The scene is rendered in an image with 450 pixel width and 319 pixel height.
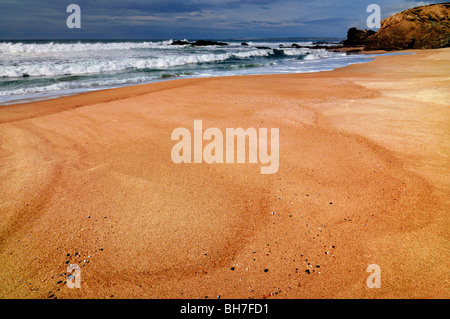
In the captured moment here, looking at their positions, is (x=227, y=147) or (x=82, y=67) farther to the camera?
(x=82, y=67)

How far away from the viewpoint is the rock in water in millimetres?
22422

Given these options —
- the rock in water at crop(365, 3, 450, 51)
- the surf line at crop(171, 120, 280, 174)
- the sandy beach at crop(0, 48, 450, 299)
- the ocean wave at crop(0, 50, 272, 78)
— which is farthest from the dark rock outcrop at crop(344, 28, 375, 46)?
the surf line at crop(171, 120, 280, 174)

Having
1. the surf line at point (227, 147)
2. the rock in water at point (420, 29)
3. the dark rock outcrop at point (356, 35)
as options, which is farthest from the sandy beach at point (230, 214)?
the dark rock outcrop at point (356, 35)

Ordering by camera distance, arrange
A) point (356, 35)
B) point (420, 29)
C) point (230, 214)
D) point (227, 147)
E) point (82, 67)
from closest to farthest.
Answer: point (230, 214) < point (227, 147) < point (82, 67) < point (420, 29) < point (356, 35)

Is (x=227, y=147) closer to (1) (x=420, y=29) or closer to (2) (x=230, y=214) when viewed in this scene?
(2) (x=230, y=214)

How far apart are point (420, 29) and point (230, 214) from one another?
101 feet

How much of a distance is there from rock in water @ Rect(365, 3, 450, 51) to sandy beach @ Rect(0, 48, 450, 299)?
87.3 feet

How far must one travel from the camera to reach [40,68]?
43.2ft

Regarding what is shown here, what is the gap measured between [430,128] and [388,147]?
0.99 metres

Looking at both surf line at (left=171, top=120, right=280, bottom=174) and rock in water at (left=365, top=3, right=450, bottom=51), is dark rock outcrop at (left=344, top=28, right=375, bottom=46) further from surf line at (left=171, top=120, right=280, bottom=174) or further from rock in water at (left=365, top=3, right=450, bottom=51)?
surf line at (left=171, top=120, right=280, bottom=174)

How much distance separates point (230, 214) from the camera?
2.15m

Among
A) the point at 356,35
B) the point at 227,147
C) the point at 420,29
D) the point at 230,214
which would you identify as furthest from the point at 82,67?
the point at 356,35
